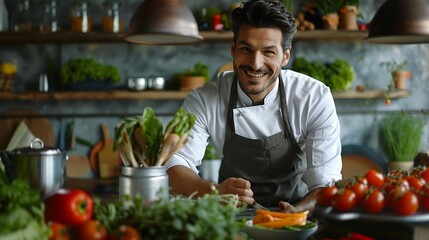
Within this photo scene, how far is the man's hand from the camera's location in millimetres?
2014

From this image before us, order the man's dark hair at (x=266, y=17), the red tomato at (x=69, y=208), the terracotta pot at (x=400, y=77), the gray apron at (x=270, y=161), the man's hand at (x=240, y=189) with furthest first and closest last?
the terracotta pot at (x=400, y=77) → the gray apron at (x=270, y=161) → the man's dark hair at (x=266, y=17) → the man's hand at (x=240, y=189) → the red tomato at (x=69, y=208)

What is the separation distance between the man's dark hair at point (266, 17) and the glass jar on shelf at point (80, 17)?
2165mm

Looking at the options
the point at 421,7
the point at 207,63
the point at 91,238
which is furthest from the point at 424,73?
the point at 91,238

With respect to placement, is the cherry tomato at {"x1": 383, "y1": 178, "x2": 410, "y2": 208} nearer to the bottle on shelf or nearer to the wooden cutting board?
the wooden cutting board

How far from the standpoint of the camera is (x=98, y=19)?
461 cm

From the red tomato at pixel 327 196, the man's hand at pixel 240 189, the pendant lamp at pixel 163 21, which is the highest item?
the pendant lamp at pixel 163 21

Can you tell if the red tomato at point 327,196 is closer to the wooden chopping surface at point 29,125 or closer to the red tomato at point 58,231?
the red tomato at point 58,231

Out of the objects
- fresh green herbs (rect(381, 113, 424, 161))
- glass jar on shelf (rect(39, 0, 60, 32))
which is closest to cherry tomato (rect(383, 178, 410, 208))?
fresh green herbs (rect(381, 113, 424, 161))

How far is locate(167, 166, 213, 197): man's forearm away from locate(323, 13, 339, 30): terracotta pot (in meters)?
2.43

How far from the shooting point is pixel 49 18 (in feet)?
14.6

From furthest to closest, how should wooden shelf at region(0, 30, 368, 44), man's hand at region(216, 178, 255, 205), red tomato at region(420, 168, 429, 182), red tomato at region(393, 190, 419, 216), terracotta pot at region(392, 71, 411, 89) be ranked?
1. terracotta pot at region(392, 71, 411, 89)
2. wooden shelf at region(0, 30, 368, 44)
3. man's hand at region(216, 178, 255, 205)
4. red tomato at region(420, 168, 429, 182)
5. red tomato at region(393, 190, 419, 216)

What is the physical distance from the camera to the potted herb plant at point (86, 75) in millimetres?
4395

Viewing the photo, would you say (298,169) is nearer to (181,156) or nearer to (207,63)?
(181,156)

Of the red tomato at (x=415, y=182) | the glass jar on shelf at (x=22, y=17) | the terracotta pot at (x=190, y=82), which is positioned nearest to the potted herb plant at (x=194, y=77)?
the terracotta pot at (x=190, y=82)
